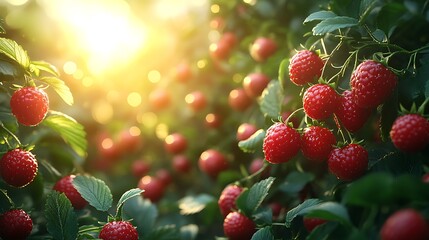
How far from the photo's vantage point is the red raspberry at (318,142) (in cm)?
127

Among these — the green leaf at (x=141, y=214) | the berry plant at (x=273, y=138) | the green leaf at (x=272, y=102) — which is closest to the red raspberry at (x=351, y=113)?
the berry plant at (x=273, y=138)

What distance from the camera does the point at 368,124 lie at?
5.34ft

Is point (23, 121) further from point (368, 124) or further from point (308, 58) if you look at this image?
point (368, 124)

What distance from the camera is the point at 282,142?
1.30 meters

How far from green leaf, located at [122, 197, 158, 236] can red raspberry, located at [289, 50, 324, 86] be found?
864mm

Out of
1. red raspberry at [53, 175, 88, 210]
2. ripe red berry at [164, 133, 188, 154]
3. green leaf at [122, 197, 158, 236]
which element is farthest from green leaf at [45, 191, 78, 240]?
ripe red berry at [164, 133, 188, 154]

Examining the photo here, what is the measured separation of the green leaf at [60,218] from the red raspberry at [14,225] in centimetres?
7

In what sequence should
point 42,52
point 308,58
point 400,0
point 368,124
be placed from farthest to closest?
1. point 42,52
2. point 368,124
3. point 400,0
4. point 308,58

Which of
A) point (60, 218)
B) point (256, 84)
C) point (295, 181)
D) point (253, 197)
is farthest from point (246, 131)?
point (60, 218)

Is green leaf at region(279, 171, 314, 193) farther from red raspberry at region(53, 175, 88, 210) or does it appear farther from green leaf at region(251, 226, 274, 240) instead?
red raspberry at region(53, 175, 88, 210)

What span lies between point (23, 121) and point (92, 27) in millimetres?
1645

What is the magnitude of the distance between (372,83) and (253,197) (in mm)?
547

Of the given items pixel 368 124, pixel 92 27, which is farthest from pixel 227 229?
pixel 92 27

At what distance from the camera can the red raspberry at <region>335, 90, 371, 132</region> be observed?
1.26 m
